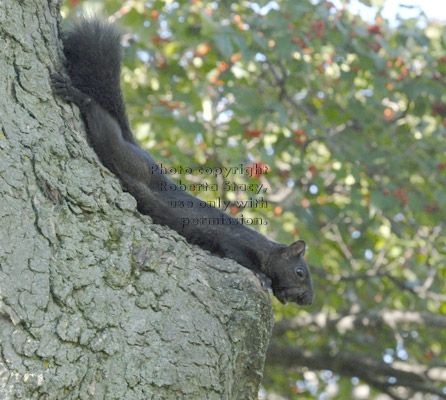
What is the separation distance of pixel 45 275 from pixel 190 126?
266cm

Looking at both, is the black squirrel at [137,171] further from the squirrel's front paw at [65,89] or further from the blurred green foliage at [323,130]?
the blurred green foliage at [323,130]

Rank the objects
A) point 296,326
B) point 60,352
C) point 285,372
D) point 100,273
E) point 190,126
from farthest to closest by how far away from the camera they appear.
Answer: point 285,372
point 296,326
point 190,126
point 100,273
point 60,352

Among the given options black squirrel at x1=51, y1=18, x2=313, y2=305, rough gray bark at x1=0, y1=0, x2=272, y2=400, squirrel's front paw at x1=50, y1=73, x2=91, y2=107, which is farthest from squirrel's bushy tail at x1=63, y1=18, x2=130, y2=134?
rough gray bark at x1=0, y1=0, x2=272, y2=400

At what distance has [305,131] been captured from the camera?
450cm

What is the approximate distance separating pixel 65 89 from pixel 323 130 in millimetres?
2969

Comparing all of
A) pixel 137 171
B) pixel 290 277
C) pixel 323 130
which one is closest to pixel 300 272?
pixel 290 277

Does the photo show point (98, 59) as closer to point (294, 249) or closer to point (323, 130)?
point (294, 249)

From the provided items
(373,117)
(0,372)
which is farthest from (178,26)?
→ (0,372)

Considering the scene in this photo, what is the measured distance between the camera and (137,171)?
8.56 feet

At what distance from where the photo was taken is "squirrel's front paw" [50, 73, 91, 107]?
6.40 feet

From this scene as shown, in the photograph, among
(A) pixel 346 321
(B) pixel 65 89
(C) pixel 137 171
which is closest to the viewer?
(B) pixel 65 89

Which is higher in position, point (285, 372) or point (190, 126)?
point (190, 126)

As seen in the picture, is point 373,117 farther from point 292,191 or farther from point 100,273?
point 100,273

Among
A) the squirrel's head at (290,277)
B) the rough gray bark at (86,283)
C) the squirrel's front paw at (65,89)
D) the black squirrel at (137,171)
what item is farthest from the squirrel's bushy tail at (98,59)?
the squirrel's head at (290,277)
